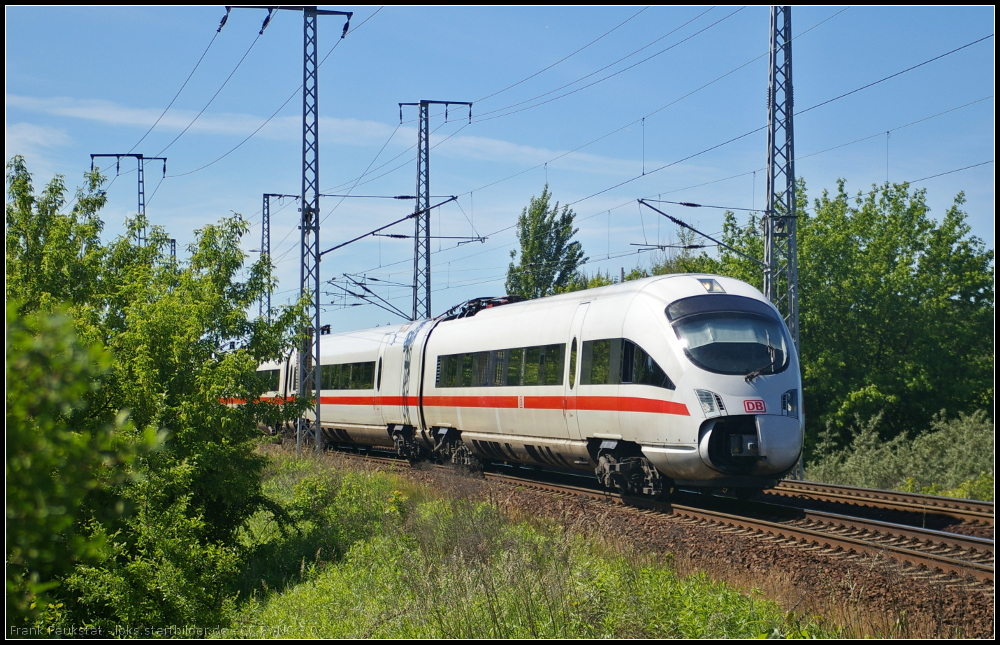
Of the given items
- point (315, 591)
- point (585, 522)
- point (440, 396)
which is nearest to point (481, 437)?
point (440, 396)

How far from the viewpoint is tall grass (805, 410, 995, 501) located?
833 inches

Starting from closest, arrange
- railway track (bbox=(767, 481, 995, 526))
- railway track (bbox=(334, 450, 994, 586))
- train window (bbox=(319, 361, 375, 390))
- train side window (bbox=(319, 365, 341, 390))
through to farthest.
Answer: railway track (bbox=(334, 450, 994, 586)), railway track (bbox=(767, 481, 995, 526)), train window (bbox=(319, 361, 375, 390)), train side window (bbox=(319, 365, 341, 390))

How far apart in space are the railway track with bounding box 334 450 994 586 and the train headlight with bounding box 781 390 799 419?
4.52 ft

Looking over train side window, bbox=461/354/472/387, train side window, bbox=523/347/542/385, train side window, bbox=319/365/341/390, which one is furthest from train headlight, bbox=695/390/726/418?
train side window, bbox=319/365/341/390

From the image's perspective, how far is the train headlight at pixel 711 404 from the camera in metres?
11.7

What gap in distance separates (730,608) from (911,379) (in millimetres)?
24709

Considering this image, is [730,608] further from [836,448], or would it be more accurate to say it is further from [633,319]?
[836,448]

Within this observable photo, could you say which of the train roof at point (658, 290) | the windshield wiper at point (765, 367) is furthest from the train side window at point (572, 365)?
the windshield wiper at point (765, 367)

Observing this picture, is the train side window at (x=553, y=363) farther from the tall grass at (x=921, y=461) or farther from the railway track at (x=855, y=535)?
the tall grass at (x=921, y=461)

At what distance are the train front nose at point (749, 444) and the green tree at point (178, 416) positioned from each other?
233 inches

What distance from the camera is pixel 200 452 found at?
11602mm

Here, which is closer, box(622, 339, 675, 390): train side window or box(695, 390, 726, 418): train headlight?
box(695, 390, 726, 418): train headlight

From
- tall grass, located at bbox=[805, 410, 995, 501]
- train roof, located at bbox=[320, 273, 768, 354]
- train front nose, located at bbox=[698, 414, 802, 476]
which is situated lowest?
tall grass, located at bbox=[805, 410, 995, 501]

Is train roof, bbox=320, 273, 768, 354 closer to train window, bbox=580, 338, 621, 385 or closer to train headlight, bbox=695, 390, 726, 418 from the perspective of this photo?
train window, bbox=580, 338, 621, 385
